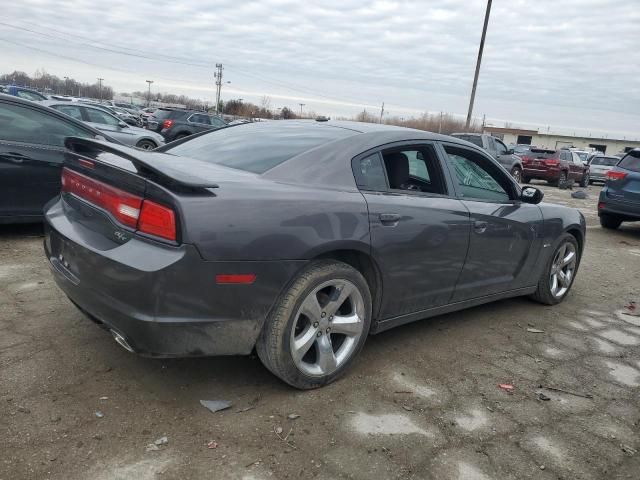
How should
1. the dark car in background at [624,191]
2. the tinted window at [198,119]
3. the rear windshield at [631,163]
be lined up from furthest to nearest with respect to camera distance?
the tinted window at [198,119] → the rear windshield at [631,163] → the dark car in background at [624,191]

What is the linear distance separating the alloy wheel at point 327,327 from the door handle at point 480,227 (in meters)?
1.15

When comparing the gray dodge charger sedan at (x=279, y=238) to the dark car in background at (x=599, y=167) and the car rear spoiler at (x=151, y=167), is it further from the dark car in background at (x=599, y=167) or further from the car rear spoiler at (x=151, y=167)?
the dark car in background at (x=599, y=167)

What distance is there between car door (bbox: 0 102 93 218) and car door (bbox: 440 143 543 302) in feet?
13.2

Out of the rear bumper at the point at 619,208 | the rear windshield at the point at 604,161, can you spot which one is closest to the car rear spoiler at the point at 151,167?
the rear bumper at the point at 619,208

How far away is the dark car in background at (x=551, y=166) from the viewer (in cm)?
2091

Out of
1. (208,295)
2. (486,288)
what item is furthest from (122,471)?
(486,288)

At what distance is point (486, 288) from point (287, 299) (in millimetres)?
1956

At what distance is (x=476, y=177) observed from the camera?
411 cm

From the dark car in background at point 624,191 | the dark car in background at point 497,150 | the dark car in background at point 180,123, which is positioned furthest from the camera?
the dark car in background at point 180,123

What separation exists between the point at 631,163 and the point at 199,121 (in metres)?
17.1

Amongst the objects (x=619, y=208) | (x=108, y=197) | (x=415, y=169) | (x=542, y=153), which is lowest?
(x=619, y=208)

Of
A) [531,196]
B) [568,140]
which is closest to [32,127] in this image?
[531,196]

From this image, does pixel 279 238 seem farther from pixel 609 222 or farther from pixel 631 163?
pixel 609 222

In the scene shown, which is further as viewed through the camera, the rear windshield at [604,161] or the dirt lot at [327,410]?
the rear windshield at [604,161]
